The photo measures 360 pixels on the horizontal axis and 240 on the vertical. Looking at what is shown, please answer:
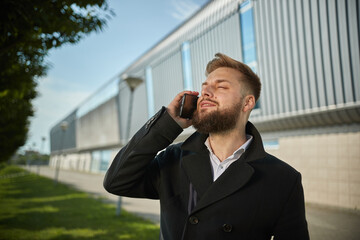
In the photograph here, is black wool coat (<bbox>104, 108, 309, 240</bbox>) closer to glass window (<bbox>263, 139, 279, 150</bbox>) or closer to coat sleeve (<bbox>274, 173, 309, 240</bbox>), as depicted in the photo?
coat sleeve (<bbox>274, 173, 309, 240</bbox>)

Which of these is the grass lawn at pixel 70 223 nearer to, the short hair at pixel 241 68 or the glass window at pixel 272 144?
the glass window at pixel 272 144

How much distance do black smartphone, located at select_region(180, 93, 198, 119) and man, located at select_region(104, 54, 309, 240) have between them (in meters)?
0.04

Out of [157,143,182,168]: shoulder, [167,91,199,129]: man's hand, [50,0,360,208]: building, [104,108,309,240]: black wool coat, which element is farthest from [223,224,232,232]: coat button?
[50,0,360,208]: building

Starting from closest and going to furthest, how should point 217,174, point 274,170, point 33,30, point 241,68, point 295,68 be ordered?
1. point 274,170
2. point 217,174
3. point 241,68
4. point 33,30
5. point 295,68

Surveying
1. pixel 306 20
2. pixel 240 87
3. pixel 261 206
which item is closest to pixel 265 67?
pixel 306 20

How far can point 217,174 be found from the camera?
183 centimetres

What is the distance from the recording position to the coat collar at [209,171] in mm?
1580

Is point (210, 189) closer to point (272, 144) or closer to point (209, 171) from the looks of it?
point (209, 171)

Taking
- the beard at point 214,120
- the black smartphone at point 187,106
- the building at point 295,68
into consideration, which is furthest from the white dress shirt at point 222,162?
the building at point 295,68

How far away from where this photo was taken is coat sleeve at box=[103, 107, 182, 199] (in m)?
1.72

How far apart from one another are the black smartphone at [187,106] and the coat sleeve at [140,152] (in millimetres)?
111

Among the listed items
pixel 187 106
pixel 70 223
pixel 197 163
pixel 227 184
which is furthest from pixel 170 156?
pixel 70 223

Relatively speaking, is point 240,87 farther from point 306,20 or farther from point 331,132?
point 306,20

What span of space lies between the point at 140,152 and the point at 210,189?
484 millimetres
